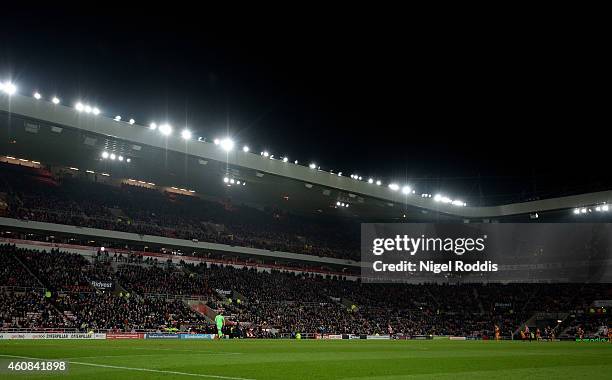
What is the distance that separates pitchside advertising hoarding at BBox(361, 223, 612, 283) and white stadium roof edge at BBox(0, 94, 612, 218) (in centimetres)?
455

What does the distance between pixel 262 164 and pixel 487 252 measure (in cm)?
3216

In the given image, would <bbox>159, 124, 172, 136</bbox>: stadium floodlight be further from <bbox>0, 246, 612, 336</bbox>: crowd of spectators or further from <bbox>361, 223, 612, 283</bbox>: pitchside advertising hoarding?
<bbox>361, 223, 612, 283</bbox>: pitchside advertising hoarding

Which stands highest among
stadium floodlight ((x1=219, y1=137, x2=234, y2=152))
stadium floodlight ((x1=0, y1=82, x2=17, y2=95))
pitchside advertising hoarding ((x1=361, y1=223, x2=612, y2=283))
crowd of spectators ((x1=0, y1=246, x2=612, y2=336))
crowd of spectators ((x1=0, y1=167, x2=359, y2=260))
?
stadium floodlight ((x1=0, y1=82, x2=17, y2=95))

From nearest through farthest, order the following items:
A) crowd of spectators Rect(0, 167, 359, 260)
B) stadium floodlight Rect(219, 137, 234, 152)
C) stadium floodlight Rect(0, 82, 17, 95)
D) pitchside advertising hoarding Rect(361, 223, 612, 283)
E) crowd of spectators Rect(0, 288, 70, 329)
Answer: stadium floodlight Rect(0, 82, 17, 95), crowd of spectators Rect(0, 288, 70, 329), stadium floodlight Rect(219, 137, 234, 152), crowd of spectators Rect(0, 167, 359, 260), pitchside advertising hoarding Rect(361, 223, 612, 283)

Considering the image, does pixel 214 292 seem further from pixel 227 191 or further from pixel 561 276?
pixel 561 276

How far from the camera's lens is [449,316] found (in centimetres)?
6041

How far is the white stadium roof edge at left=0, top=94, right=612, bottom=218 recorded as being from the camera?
1404 inches

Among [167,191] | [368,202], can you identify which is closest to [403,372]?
[368,202]

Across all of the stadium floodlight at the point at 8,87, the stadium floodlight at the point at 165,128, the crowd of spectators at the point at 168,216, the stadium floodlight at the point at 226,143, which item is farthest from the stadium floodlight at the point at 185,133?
the crowd of spectators at the point at 168,216

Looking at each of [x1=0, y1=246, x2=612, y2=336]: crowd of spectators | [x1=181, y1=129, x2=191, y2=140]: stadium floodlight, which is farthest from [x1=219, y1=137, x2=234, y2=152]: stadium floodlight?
[x1=0, y1=246, x2=612, y2=336]: crowd of spectators

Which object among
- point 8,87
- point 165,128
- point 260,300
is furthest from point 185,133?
point 260,300

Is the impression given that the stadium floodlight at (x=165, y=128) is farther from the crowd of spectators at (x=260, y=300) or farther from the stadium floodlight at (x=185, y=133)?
the crowd of spectators at (x=260, y=300)

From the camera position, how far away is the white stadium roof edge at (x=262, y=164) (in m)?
35.7

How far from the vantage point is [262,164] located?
4728 centimetres
